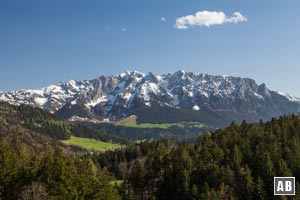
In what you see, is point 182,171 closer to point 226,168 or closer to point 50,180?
point 226,168

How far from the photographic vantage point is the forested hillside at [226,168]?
14438 centimetres

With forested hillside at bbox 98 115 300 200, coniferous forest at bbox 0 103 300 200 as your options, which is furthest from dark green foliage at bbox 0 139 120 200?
forested hillside at bbox 98 115 300 200

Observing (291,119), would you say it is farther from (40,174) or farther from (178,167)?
(40,174)

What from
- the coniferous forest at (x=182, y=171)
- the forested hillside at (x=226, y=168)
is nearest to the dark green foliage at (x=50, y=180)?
the coniferous forest at (x=182, y=171)

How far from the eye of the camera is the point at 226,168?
490ft

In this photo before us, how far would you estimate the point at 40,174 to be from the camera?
12331 cm

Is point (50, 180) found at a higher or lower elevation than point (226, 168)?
lower

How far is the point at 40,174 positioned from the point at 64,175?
8.68 metres

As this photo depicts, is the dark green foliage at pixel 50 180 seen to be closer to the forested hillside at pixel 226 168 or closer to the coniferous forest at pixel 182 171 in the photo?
the coniferous forest at pixel 182 171

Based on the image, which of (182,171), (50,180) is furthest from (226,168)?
(50,180)

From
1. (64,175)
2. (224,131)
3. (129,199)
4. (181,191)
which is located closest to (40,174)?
(64,175)

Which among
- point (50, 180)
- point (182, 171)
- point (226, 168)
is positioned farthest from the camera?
point (182, 171)

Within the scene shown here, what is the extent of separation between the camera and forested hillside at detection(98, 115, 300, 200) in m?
144

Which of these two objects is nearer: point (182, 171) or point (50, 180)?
point (50, 180)
